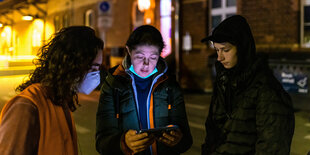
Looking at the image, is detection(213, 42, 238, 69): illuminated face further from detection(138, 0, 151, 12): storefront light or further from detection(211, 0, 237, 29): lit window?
detection(138, 0, 151, 12): storefront light

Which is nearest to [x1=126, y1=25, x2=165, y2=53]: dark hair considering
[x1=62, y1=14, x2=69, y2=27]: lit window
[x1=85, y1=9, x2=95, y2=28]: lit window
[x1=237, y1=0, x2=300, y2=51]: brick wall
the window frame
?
[x1=237, y1=0, x2=300, y2=51]: brick wall

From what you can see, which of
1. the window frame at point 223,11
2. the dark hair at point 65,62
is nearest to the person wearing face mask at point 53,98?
the dark hair at point 65,62

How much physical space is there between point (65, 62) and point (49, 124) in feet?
1.03

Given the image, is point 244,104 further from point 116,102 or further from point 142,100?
point 116,102

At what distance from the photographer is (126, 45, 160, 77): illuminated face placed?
1946mm

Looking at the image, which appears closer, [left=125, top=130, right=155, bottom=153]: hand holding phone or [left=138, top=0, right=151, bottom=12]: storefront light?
[left=125, top=130, right=155, bottom=153]: hand holding phone

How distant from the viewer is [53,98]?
1.42 meters

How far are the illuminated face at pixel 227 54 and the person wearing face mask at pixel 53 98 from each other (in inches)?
32.3

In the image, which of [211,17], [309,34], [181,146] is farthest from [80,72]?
[211,17]

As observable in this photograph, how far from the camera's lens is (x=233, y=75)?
1919 millimetres

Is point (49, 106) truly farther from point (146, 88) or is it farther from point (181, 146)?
point (181, 146)

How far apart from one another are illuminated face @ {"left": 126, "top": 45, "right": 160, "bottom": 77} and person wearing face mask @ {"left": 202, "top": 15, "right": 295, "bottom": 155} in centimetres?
42

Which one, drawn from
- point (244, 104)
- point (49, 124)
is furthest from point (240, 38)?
point (49, 124)

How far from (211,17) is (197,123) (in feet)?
19.2
